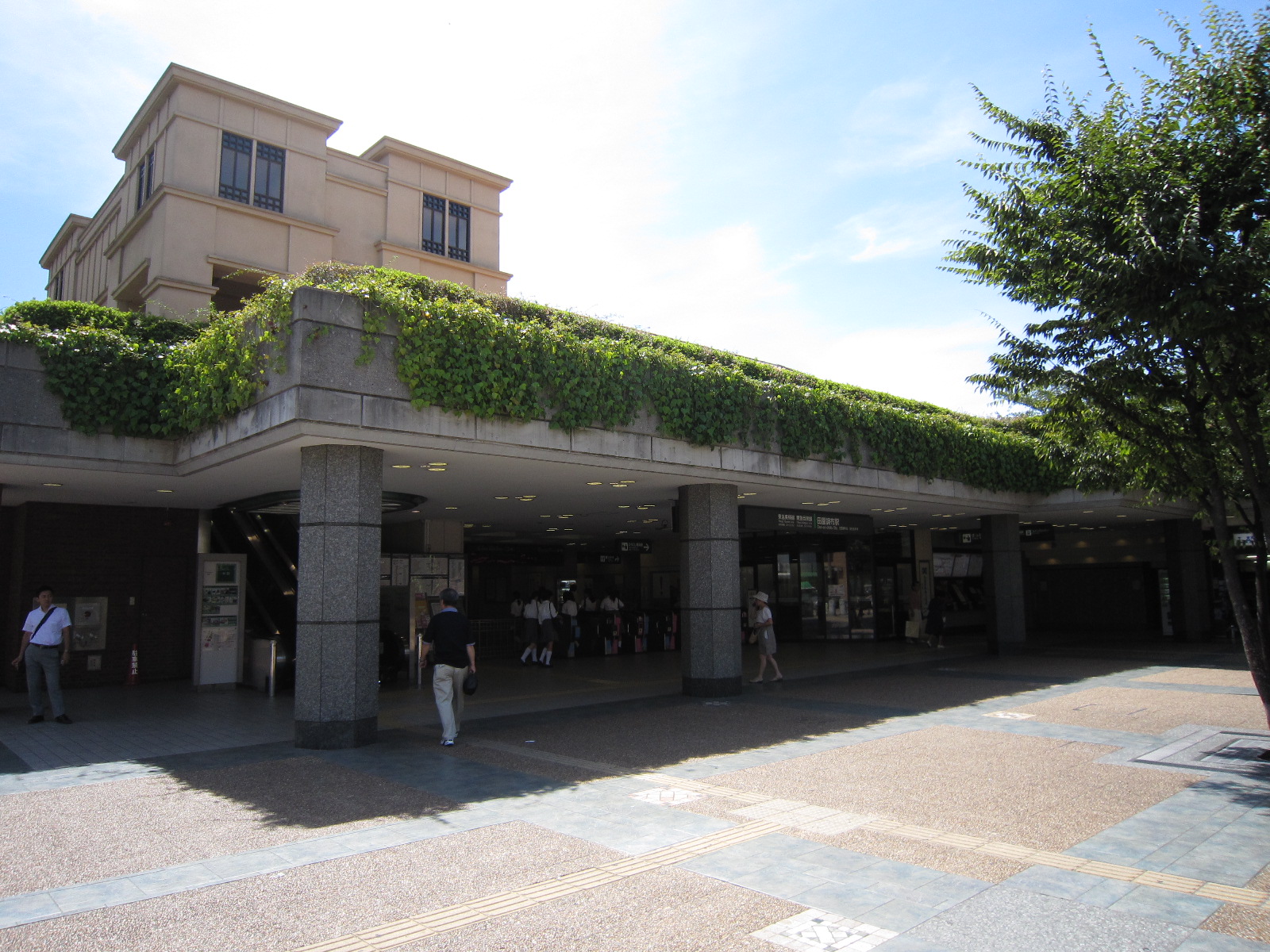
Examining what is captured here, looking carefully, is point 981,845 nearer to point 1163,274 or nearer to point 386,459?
point 1163,274

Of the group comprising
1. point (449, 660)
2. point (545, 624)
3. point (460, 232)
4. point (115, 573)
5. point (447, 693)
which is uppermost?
point (460, 232)

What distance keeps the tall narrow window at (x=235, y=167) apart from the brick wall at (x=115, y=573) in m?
11.4

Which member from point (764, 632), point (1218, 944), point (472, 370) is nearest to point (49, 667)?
point (472, 370)

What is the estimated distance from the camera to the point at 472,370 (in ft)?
30.5

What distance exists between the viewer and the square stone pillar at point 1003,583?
20109 mm

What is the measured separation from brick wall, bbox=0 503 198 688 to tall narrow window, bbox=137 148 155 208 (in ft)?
39.9

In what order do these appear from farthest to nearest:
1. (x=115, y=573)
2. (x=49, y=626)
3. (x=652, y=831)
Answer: (x=115, y=573), (x=49, y=626), (x=652, y=831)

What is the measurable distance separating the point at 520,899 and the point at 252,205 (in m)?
23.3

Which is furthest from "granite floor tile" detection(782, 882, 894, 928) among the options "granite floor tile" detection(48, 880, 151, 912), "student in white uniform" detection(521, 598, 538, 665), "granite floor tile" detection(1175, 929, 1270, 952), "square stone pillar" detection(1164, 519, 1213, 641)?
"square stone pillar" detection(1164, 519, 1213, 641)

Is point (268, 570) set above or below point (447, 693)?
above

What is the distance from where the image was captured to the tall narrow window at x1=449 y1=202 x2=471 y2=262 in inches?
1135

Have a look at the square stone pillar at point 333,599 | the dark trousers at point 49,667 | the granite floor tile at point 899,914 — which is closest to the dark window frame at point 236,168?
the dark trousers at point 49,667

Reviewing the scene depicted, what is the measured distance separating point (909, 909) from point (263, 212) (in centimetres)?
2407

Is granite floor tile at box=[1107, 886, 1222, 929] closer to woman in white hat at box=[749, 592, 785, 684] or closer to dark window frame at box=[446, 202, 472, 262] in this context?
woman in white hat at box=[749, 592, 785, 684]
